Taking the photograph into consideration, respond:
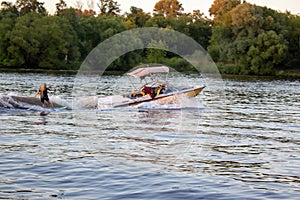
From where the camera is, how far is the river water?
12.9 m

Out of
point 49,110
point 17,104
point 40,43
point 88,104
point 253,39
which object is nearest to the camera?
point 49,110

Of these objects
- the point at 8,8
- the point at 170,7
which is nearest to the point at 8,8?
the point at 8,8

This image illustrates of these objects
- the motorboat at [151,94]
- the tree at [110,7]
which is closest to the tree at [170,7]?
the tree at [110,7]

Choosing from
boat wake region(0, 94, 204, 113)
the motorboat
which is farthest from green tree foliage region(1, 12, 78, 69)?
boat wake region(0, 94, 204, 113)

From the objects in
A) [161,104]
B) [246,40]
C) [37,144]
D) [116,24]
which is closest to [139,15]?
[116,24]

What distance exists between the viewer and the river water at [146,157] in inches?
509

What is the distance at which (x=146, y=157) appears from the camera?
656 inches

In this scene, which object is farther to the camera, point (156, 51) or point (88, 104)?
point (156, 51)

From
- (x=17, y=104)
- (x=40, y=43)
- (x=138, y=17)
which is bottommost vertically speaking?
(x=17, y=104)

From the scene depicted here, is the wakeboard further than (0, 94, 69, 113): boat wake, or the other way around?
(0, 94, 69, 113): boat wake

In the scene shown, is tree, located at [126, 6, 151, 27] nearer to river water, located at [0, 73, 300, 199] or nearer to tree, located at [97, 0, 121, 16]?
tree, located at [97, 0, 121, 16]

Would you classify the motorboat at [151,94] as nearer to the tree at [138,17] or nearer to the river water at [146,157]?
the river water at [146,157]

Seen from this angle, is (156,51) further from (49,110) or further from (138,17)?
(49,110)

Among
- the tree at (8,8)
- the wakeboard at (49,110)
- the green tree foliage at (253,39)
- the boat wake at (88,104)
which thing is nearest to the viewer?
the wakeboard at (49,110)
